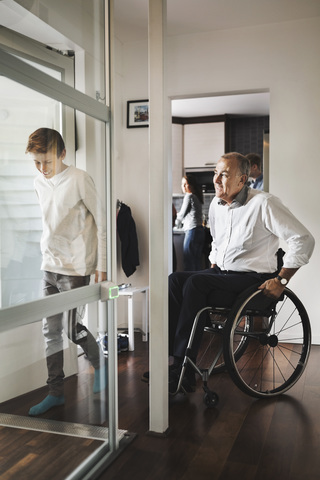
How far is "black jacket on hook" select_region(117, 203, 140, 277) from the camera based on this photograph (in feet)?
14.6

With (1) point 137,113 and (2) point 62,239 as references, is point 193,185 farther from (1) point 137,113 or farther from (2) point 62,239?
(2) point 62,239

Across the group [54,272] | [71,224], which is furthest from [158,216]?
[54,272]

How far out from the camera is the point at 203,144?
7.96 m

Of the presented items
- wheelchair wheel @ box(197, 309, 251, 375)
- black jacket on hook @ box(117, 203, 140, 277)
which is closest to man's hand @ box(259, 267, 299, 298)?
wheelchair wheel @ box(197, 309, 251, 375)

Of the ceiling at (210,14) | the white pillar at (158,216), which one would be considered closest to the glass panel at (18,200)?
the white pillar at (158,216)

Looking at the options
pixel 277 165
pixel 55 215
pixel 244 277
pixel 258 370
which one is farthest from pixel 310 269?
pixel 55 215

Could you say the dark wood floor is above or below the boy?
below

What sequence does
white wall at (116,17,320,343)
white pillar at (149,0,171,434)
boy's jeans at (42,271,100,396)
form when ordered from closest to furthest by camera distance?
1. boy's jeans at (42,271,100,396)
2. white pillar at (149,0,171,434)
3. white wall at (116,17,320,343)

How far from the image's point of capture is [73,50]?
1.85 m

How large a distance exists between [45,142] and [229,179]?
59.5 inches

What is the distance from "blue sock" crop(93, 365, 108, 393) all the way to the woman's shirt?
12.9 feet

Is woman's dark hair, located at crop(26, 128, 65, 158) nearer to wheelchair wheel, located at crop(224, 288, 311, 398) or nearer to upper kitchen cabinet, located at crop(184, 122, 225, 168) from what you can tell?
wheelchair wheel, located at crop(224, 288, 311, 398)

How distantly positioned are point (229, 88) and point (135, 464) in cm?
325

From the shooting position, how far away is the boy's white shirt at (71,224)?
67.0 inches
